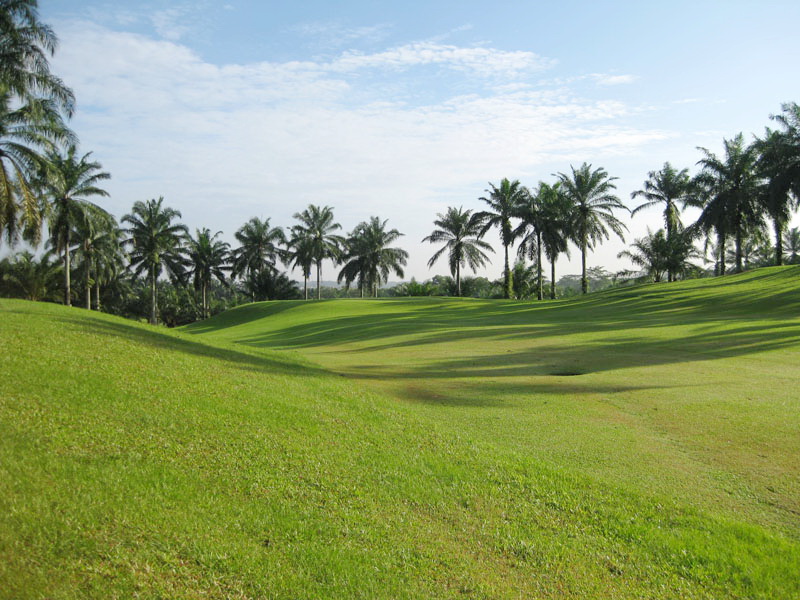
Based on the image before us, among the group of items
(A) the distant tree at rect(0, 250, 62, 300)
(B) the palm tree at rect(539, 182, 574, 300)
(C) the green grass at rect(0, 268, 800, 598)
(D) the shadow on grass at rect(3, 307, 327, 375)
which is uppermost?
(B) the palm tree at rect(539, 182, 574, 300)

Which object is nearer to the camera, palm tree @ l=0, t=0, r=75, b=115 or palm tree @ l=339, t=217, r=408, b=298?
palm tree @ l=0, t=0, r=75, b=115

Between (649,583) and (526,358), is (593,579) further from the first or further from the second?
(526,358)

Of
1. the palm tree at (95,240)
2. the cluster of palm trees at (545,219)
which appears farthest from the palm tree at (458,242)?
the palm tree at (95,240)

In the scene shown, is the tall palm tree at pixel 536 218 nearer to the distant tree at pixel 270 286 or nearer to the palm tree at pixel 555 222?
the palm tree at pixel 555 222

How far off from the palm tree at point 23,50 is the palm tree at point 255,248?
167 feet

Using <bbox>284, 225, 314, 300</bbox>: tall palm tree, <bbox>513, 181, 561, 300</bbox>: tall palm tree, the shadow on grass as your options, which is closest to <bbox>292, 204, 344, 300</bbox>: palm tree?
<bbox>284, 225, 314, 300</bbox>: tall palm tree

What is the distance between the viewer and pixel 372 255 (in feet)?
254

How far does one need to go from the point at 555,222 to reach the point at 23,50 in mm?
48784

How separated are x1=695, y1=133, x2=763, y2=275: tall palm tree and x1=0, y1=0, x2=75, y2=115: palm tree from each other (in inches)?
2109

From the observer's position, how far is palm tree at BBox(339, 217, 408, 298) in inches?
3034

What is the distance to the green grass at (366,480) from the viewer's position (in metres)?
4.88

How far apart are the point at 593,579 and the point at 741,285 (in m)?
41.2

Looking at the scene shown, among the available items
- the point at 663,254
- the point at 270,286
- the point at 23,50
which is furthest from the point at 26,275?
the point at 663,254

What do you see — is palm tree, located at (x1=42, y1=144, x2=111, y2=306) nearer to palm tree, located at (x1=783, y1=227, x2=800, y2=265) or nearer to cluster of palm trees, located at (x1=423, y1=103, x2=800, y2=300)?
cluster of palm trees, located at (x1=423, y1=103, x2=800, y2=300)
